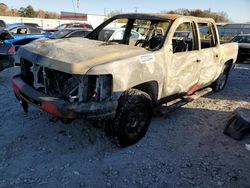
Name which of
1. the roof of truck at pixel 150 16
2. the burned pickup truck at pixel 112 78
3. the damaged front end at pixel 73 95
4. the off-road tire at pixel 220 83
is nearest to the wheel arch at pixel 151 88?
the burned pickup truck at pixel 112 78

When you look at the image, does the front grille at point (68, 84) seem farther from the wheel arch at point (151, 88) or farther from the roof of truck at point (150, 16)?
the roof of truck at point (150, 16)

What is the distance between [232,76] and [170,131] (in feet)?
19.3

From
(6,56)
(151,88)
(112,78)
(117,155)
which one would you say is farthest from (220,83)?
(6,56)

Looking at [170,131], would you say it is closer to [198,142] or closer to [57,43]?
[198,142]

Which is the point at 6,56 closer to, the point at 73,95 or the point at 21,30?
the point at 73,95

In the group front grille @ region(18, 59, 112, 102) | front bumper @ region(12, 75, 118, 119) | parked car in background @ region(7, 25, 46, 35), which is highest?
parked car in background @ region(7, 25, 46, 35)

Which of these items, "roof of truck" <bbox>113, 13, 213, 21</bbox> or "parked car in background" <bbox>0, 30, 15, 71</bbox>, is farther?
"parked car in background" <bbox>0, 30, 15, 71</bbox>

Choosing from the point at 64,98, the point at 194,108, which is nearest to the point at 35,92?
the point at 64,98

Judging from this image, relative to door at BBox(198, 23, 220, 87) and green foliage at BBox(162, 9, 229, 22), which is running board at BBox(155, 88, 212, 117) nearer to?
door at BBox(198, 23, 220, 87)

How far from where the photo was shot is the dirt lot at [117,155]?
3160 mm

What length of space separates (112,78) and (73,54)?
26.8 inches

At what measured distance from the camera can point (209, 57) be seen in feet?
17.6

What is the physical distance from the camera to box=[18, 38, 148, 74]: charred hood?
3.19m

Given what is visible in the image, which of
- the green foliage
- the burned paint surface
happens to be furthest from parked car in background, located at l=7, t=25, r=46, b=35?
the green foliage
